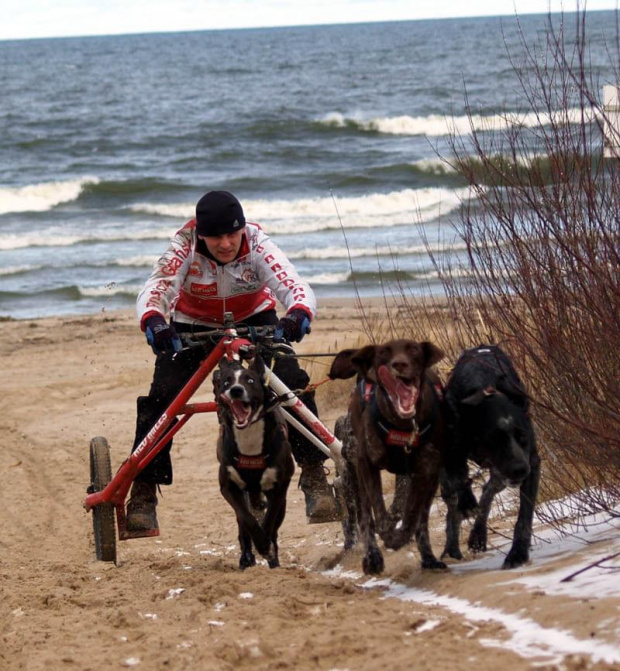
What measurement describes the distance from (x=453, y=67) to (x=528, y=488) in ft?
221

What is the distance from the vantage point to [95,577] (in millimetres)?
6922

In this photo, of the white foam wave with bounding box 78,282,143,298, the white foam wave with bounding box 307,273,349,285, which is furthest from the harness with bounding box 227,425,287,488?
the white foam wave with bounding box 307,273,349,285

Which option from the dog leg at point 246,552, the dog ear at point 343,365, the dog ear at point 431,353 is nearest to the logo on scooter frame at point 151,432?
the dog leg at point 246,552

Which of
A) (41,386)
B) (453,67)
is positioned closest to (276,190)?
(41,386)

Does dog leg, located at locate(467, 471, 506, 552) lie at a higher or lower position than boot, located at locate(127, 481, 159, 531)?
higher

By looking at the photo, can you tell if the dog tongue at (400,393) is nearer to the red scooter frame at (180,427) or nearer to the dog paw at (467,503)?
the dog paw at (467,503)

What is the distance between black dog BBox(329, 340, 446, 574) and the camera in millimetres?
5363

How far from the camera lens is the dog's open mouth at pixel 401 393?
17.4ft

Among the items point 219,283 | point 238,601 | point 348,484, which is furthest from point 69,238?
point 238,601

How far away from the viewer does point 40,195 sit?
32.8m

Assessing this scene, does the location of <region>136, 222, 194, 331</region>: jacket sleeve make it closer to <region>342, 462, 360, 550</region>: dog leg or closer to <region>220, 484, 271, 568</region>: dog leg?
<region>220, 484, 271, 568</region>: dog leg

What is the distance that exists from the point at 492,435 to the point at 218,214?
6.89ft

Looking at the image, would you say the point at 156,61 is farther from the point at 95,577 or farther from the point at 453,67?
the point at 95,577

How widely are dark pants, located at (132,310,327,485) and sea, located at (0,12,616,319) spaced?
2.69 feet
